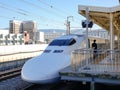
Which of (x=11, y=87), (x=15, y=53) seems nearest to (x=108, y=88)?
(x=11, y=87)

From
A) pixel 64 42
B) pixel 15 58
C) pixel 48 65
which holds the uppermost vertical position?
pixel 64 42

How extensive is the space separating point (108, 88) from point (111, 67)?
2430 millimetres

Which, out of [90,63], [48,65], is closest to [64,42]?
[90,63]

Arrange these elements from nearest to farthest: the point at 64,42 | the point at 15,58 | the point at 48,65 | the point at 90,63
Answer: the point at 48,65, the point at 90,63, the point at 64,42, the point at 15,58

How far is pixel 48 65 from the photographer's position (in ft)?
38.7

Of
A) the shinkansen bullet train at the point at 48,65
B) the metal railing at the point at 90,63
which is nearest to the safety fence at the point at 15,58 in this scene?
the shinkansen bullet train at the point at 48,65

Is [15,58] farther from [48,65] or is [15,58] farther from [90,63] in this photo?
[48,65]

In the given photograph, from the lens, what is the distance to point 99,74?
33.4ft

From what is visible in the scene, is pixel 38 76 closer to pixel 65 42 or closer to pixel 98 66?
pixel 98 66

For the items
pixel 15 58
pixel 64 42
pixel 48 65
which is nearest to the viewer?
pixel 48 65

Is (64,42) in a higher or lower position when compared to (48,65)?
higher

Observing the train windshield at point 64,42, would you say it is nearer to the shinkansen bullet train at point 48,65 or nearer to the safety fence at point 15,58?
the shinkansen bullet train at point 48,65

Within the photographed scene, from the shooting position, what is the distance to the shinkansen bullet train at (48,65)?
1134 centimetres

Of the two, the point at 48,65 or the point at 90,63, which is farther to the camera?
the point at 90,63
